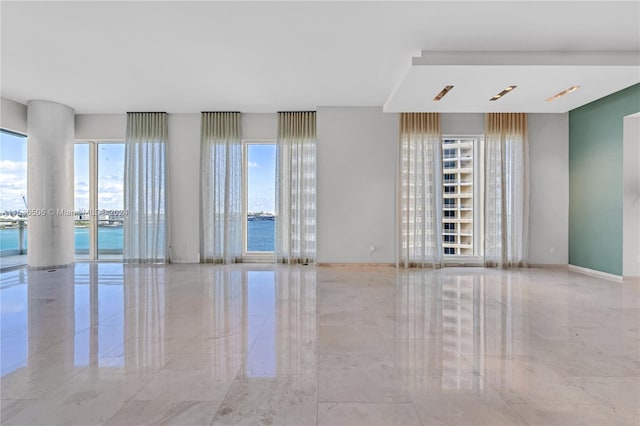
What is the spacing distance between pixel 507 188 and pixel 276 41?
544 cm

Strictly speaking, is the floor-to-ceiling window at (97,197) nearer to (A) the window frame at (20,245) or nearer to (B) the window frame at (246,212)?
(A) the window frame at (20,245)

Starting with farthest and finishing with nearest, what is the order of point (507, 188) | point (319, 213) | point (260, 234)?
point (260, 234) → point (319, 213) → point (507, 188)

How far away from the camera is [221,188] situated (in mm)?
7480

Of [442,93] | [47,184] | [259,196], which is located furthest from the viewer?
[259,196]

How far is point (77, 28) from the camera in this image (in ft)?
13.4

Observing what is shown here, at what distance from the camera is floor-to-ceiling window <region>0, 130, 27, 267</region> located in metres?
6.98

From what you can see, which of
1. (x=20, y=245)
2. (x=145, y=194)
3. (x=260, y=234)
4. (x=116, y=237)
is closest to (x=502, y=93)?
(x=260, y=234)

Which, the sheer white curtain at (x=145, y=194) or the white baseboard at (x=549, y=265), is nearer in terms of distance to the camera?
the white baseboard at (x=549, y=265)

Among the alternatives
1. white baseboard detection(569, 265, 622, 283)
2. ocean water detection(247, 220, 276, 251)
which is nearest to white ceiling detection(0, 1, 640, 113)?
ocean water detection(247, 220, 276, 251)

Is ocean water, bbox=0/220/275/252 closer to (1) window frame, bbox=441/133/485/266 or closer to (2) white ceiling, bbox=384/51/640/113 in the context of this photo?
(2) white ceiling, bbox=384/51/640/113

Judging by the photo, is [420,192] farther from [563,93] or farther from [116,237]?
[116,237]

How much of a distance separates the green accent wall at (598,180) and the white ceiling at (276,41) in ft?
2.47

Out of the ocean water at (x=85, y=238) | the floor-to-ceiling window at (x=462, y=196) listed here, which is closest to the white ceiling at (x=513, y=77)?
the floor-to-ceiling window at (x=462, y=196)

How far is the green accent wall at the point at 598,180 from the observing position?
5816 millimetres
